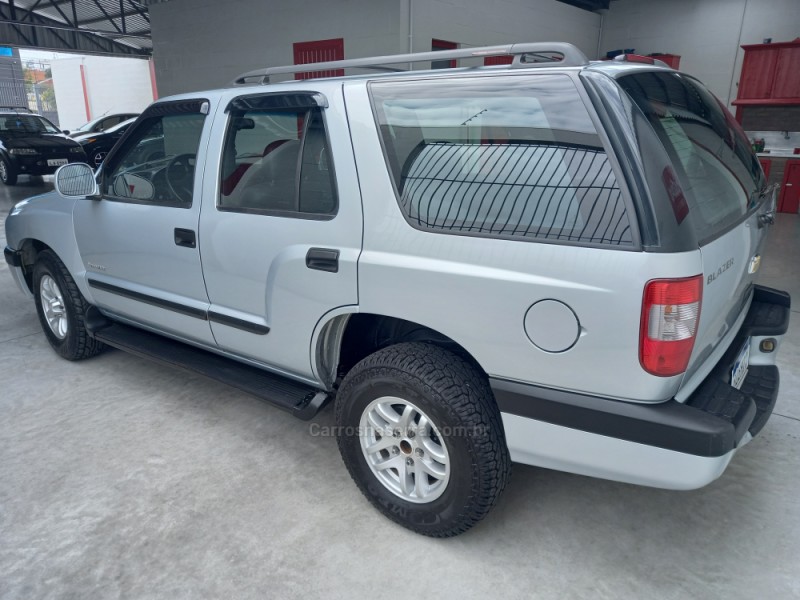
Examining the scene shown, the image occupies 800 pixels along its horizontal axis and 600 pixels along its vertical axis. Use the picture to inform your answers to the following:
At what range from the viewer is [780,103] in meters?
9.16

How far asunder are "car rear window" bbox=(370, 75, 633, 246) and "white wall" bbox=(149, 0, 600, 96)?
6.08 m

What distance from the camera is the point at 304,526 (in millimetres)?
2301

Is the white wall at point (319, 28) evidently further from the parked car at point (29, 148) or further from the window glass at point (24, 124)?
the window glass at point (24, 124)

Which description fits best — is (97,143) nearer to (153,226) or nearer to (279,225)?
(153,226)

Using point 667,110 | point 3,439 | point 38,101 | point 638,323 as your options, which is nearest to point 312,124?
point 667,110

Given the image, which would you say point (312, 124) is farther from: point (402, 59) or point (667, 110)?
point (667, 110)

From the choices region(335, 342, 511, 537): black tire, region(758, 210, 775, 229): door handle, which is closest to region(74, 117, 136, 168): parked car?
region(335, 342, 511, 537): black tire

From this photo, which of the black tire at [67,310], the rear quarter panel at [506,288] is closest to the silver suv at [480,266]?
the rear quarter panel at [506,288]

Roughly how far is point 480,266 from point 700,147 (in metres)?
0.94

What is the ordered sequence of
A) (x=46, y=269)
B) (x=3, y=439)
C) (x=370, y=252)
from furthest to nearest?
1. (x=46, y=269)
2. (x=3, y=439)
3. (x=370, y=252)

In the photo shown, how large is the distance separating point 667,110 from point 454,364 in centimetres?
110

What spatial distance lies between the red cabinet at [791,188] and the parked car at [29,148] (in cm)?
1330

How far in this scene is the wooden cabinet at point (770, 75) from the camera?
29.7 feet

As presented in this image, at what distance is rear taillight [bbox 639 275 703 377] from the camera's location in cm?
161
